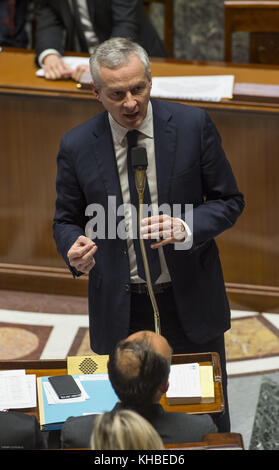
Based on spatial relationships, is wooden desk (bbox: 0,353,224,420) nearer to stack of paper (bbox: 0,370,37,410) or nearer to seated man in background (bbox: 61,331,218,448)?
stack of paper (bbox: 0,370,37,410)

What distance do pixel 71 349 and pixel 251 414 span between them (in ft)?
3.38

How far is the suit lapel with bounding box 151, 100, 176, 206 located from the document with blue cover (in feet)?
2.08

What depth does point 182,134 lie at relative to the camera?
2.59m

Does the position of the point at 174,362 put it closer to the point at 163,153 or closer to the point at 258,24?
the point at 163,153

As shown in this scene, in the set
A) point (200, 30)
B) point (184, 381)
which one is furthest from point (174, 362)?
point (200, 30)

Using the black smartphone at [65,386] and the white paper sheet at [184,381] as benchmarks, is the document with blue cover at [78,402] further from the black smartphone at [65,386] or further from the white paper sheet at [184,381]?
the white paper sheet at [184,381]

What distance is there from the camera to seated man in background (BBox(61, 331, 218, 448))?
192 cm

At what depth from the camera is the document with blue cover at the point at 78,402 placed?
2266 millimetres

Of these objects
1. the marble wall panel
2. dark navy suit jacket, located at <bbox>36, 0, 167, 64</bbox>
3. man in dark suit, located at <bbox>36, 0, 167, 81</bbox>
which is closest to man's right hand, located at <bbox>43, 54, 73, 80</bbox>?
man in dark suit, located at <bbox>36, 0, 167, 81</bbox>

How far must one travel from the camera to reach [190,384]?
7.84 feet

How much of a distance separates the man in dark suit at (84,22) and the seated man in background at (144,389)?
275 centimetres

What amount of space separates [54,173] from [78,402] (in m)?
2.21
